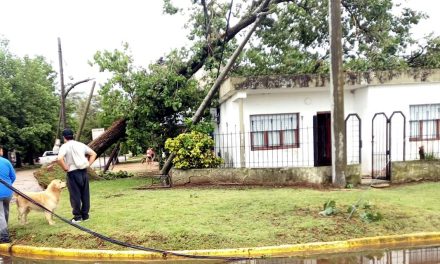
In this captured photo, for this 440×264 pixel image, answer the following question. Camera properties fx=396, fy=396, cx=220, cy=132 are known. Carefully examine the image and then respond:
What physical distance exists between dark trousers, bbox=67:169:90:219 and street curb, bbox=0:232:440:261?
1007 mm

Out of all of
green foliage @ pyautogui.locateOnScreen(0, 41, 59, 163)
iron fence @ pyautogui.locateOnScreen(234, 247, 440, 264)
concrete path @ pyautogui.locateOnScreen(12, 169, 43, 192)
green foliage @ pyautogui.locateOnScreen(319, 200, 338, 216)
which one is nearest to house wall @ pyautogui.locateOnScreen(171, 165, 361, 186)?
green foliage @ pyautogui.locateOnScreen(319, 200, 338, 216)

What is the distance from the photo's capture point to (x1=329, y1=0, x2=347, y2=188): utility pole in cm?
1025

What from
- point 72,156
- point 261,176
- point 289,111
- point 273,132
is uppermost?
point 289,111

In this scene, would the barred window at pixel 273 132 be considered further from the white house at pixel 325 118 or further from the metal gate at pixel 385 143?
the metal gate at pixel 385 143

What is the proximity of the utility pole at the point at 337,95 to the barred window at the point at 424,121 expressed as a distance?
3.67 metres

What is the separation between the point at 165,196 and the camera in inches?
390

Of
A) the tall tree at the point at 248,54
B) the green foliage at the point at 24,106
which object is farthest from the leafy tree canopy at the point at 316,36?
the green foliage at the point at 24,106

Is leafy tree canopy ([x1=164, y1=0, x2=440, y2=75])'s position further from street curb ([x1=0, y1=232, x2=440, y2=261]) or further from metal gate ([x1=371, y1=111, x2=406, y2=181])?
street curb ([x1=0, y1=232, x2=440, y2=261])

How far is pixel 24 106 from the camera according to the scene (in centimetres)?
3388

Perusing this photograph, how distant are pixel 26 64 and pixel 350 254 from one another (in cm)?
3643

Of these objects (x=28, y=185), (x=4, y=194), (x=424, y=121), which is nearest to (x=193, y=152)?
(x=4, y=194)

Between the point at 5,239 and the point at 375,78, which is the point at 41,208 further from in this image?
the point at 375,78

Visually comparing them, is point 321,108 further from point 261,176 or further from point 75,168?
point 75,168

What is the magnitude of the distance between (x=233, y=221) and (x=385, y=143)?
6.94 metres
